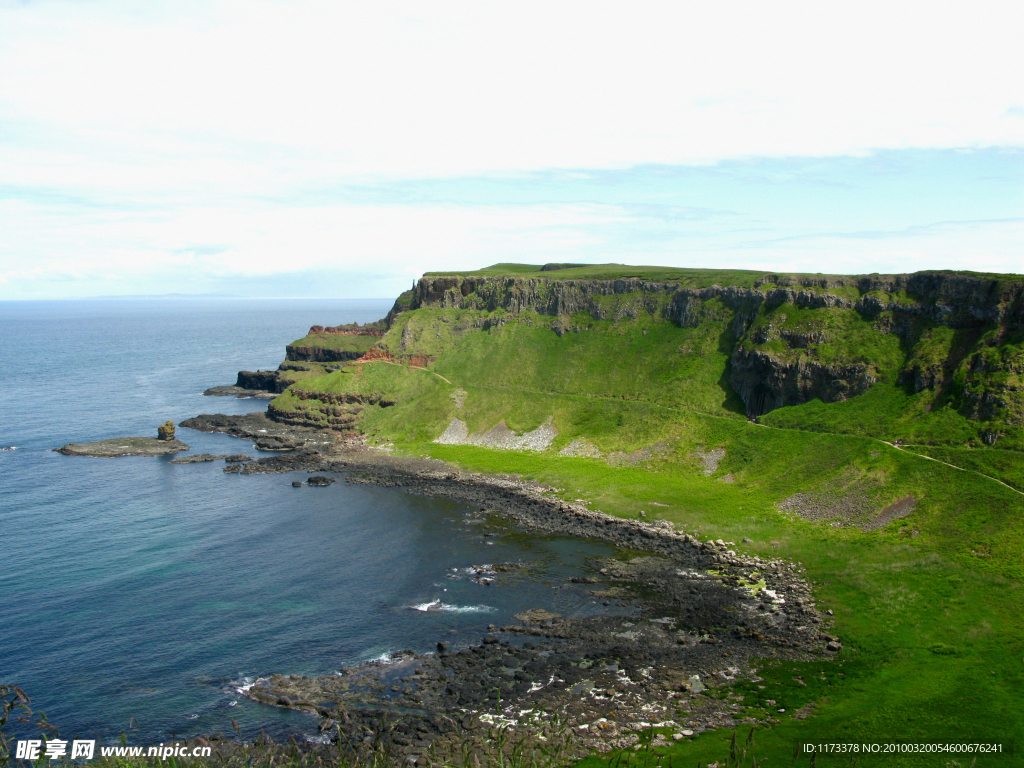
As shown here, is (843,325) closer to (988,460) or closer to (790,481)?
(790,481)

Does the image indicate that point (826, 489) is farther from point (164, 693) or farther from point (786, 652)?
point (164, 693)

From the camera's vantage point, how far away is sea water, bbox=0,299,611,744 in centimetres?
5631

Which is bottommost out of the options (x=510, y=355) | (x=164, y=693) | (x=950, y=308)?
(x=164, y=693)

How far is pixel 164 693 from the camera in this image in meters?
55.5

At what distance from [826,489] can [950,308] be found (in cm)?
4096

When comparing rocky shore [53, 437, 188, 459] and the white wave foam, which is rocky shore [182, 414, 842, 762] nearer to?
the white wave foam

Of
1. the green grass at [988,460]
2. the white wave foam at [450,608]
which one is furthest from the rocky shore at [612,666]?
the green grass at [988,460]

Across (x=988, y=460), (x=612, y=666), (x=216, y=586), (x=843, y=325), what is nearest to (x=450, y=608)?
(x=612, y=666)

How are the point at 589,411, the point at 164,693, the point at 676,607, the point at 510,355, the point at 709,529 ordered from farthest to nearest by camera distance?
the point at 510,355
the point at 589,411
the point at 709,529
the point at 676,607
the point at 164,693

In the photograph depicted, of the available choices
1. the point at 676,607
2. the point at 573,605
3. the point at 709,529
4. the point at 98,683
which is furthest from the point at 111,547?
the point at 709,529

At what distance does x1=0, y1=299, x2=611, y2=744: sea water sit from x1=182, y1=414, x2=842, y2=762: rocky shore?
3115mm

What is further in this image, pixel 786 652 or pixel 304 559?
pixel 304 559

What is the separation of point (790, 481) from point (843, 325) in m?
37.1

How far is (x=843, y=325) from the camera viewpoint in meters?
120
